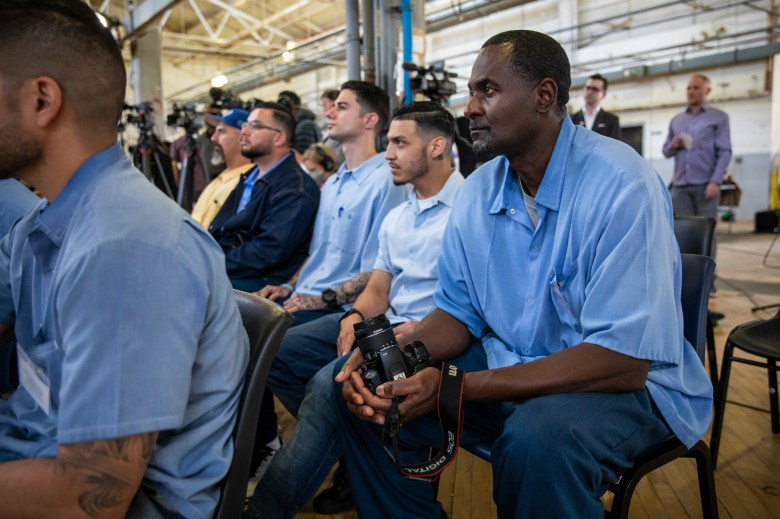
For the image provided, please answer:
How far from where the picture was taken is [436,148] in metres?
2.19

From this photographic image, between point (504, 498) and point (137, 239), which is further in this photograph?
point (504, 498)

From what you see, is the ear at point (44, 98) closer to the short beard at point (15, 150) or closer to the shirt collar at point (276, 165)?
the short beard at point (15, 150)

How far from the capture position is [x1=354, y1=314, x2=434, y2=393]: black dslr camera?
1170 mm

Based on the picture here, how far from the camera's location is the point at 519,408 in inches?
45.5

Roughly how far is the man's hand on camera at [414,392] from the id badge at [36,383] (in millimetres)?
587

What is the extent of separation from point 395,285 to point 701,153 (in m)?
3.83

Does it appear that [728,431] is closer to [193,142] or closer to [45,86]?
[45,86]

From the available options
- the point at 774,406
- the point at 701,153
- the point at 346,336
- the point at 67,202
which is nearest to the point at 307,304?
the point at 346,336

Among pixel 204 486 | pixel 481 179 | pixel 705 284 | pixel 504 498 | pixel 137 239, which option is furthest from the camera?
pixel 481 179

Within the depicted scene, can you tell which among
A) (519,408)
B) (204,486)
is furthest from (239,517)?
(519,408)

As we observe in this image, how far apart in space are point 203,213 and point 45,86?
247 centimetres

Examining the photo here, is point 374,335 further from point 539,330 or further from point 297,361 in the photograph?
point 297,361

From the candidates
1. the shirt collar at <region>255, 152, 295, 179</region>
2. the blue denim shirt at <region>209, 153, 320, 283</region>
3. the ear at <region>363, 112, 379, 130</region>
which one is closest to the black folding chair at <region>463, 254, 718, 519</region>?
the blue denim shirt at <region>209, 153, 320, 283</region>

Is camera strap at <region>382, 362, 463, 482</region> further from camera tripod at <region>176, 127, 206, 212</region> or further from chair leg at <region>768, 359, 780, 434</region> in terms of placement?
camera tripod at <region>176, 127, 206, 212</region>
